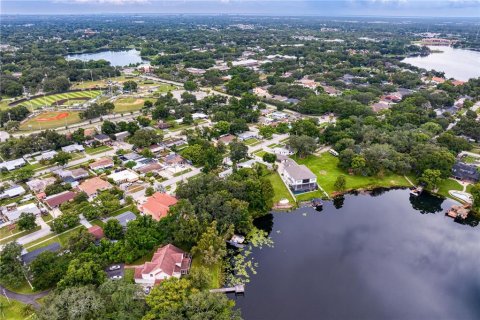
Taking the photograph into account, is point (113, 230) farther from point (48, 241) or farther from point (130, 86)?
point (130, 86)

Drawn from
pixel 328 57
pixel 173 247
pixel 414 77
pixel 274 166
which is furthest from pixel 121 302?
pixel 328 57

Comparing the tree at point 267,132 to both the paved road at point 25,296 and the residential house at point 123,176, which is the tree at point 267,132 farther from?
the paved road at point 25,296

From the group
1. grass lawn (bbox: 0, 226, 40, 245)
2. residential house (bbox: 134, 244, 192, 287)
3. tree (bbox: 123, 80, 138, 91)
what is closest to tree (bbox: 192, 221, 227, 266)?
residential house (bbox: 134, 244, 192, 287)

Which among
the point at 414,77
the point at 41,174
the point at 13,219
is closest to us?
the point at 13,219

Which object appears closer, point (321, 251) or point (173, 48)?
point (321, 251)

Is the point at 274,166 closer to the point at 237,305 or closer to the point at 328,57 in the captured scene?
the point at 237,305

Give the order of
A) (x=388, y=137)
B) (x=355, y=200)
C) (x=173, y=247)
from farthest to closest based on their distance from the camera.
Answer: (x=388, y=137), (x=355, y=200), (x=173, y=247)

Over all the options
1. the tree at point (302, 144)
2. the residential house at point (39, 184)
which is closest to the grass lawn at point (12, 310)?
the residential house at point (39, 184)
